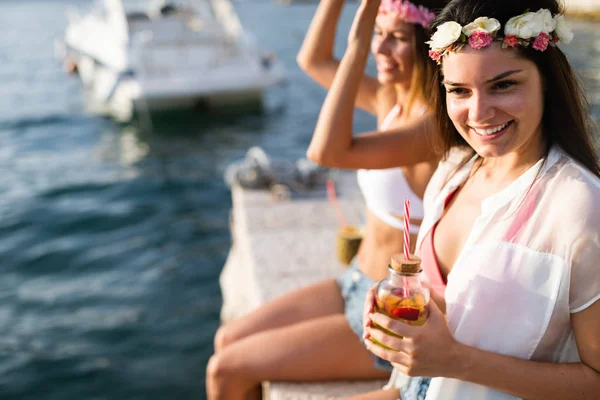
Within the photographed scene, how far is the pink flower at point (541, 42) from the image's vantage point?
1.62 m

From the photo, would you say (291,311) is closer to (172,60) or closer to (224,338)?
(224,338)

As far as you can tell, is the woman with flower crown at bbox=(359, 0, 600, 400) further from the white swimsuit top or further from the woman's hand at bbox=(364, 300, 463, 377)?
the white swimsuit top

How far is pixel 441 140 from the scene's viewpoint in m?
2.15

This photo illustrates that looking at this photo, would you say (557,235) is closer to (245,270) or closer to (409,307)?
(409,307)

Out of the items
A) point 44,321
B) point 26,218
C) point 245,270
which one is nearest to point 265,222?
Result: point 245,270

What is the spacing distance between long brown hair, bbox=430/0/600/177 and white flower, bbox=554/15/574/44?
0.10ft

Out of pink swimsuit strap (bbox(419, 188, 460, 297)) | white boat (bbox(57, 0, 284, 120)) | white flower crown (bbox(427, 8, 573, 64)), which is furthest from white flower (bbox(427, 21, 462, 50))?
white boat (bbox(57, 0, 284, 120))

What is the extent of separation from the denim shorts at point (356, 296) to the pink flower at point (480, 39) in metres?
1.20

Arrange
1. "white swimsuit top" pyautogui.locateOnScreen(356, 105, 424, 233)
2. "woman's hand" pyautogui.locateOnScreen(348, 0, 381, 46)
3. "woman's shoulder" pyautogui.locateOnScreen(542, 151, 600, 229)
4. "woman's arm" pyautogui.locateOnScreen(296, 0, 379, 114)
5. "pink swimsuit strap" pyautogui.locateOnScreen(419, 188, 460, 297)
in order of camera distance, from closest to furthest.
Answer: "woman's shoulder" pyautogui.locateOnScreen(542, 151, 600, 229), "pink swimsuit strap" pyautogui.locateOnScreen(419, 188, 460, 297), "woman's hand" pyautogui.locateOnScreen(348, 0, 381, 46), "white swimsuit top" pyautogui.locateOnScreen(356, 105, 424, 233), "woman's arm" pyautogui.locateOnScreen(296, 0, 379, 114)

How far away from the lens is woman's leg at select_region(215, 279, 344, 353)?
2.82 meters

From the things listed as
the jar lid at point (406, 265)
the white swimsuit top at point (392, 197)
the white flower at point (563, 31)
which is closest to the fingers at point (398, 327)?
the jar lid at point (406, 265)

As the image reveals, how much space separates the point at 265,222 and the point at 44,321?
2.74 metres

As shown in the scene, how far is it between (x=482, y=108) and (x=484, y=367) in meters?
0.67

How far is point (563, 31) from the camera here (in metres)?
1.67
